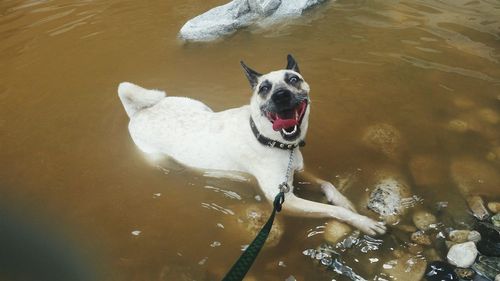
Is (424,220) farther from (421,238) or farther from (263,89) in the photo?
(263,89)

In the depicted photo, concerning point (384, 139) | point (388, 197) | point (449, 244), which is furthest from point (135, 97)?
point (449, 244)

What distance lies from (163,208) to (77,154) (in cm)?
167

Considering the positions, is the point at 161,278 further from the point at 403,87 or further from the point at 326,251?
the point at 403,87

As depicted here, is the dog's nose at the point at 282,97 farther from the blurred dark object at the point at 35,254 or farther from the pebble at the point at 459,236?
the blurred dark object at the point at 35,254

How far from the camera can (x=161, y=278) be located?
4027 millimetres

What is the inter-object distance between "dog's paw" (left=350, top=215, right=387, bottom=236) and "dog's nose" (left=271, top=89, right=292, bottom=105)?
1.34 metres

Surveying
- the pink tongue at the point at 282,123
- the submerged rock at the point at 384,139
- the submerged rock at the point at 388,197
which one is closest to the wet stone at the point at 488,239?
the submerged rock at the point at 388,197

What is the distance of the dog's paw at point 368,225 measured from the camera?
4082 mm

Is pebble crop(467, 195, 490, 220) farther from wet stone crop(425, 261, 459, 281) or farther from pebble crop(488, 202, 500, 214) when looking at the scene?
wet stone crop(425, 261, 459, 281)

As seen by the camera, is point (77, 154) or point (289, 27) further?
point (289, 27)

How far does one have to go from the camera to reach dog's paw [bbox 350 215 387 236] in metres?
4.08

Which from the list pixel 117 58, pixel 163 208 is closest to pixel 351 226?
pixel 163 208

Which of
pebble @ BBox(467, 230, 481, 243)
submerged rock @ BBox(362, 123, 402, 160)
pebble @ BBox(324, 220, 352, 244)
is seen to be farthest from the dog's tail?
pebble @ BBox(467, 230, 481, 243)

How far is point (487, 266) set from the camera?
3568mm
